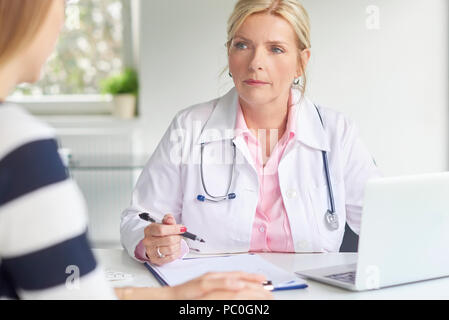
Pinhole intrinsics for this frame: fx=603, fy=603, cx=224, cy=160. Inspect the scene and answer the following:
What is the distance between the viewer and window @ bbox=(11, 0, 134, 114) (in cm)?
412

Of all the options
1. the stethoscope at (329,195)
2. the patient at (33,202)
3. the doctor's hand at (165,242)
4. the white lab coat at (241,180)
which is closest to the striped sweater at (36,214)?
the patient at (33,202)

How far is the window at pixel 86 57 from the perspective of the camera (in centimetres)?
Result: 412

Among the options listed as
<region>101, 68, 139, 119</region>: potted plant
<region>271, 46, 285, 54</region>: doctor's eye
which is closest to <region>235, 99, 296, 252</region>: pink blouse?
<region>271, 46, 285, 54</region>: doctor's eye

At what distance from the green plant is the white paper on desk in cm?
268

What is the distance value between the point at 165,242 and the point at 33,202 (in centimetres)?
72

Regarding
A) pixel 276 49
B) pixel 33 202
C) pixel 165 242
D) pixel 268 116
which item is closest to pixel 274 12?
pixel 276 49

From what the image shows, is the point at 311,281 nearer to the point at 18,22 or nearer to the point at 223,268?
the point at 223,268

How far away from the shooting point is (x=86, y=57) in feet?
13.7

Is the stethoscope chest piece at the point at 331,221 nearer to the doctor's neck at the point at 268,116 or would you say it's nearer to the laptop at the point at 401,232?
the doctor's neck at the point at 268,116

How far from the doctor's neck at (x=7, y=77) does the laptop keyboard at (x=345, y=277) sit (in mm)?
809

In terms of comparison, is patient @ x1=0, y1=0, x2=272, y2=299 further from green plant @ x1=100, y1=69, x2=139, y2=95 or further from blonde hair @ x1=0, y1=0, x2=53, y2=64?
green plant @ x1=100, y1=69, x2=139, y2=95

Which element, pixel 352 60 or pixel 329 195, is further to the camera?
pixel 352 60
